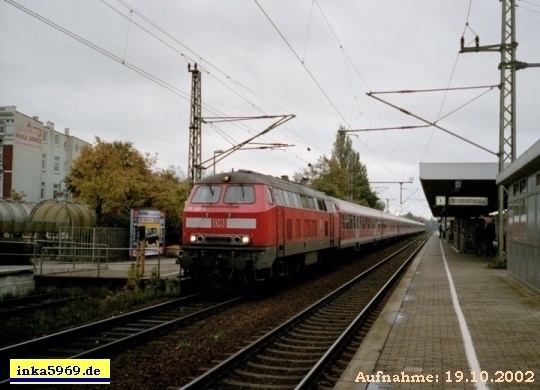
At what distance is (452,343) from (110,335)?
5565 mm

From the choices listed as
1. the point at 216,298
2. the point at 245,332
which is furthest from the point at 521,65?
the point at 245,332

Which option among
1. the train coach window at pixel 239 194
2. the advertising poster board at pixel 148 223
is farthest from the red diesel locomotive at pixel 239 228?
the advertising poster board at pixel 148 223

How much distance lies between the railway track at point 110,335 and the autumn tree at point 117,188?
17601 mm

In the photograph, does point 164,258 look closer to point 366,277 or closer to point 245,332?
point 366,277

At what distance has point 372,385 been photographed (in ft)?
20.2

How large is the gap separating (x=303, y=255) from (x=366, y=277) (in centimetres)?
375

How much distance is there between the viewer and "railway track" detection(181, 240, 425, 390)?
22.2 feet

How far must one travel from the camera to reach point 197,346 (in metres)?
8.72

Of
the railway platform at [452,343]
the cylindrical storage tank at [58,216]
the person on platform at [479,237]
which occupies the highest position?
the cylindrical storage tank at [58,216]

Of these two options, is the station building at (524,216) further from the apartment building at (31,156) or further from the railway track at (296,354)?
the apartment building at (31,156)

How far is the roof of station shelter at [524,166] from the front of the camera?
12.5 meters

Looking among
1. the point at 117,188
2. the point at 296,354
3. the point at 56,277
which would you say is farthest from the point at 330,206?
the point at 296,354

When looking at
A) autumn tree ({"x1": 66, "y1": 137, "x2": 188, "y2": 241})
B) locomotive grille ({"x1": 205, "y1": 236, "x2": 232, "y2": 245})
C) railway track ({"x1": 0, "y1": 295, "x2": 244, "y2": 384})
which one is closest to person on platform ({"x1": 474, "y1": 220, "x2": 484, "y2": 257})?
autumn tree ({"x1": 66, "y1": 137, "x2": 188, "y2": 241})

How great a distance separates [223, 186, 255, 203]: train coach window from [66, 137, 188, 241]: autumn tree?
15.4 m
